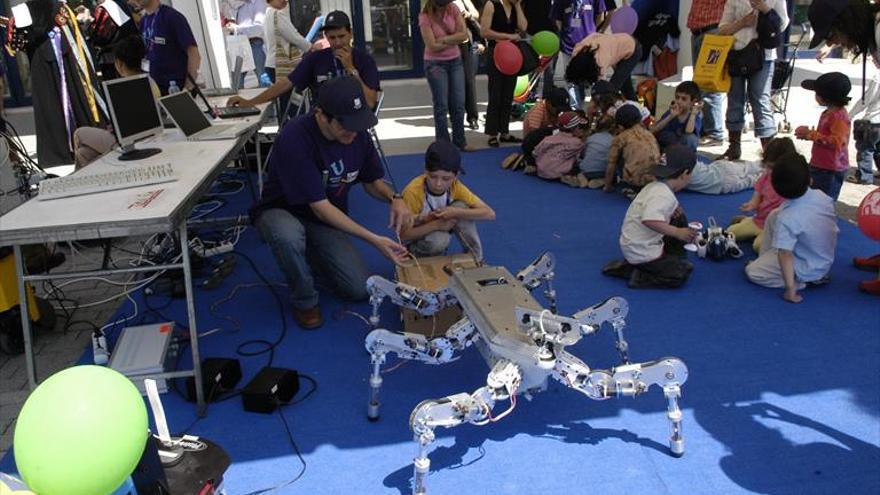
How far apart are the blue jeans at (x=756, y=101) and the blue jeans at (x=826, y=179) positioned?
54.4 inches

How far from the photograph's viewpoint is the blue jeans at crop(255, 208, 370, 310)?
3295 millimetres

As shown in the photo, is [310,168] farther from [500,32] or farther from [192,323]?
[500,32]

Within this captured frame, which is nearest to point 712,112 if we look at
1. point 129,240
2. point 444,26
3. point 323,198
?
point 444,26

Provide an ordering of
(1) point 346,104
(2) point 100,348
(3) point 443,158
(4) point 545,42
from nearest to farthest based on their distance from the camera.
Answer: (1) point 346,104 < (2) point 100,348 < (3) point 443,158 < (4) point 545,42

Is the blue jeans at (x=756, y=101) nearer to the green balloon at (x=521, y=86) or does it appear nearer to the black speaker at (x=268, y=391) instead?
the green balloon at (x=521, y=86)

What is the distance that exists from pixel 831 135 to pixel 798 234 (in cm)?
111

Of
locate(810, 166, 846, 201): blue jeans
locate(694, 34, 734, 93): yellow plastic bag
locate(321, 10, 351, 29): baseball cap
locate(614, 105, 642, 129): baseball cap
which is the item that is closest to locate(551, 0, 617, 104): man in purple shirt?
locate(694, 34, 734, 93): yellow plastic bag

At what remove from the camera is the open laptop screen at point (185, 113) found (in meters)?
3.91

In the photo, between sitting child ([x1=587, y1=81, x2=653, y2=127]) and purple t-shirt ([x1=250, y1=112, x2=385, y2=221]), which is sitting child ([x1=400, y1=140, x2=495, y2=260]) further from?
sitting child ([x1=587, y1=81, x2=653, y2=127])

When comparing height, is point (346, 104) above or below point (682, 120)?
above

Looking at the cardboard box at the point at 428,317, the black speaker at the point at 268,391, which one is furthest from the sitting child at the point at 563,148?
the black speaker at the point at 268,391

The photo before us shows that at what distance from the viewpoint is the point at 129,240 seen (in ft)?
15.6

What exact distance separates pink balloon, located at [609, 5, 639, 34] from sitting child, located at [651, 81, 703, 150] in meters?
1.56

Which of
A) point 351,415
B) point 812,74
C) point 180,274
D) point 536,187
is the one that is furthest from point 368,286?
point 812,74
